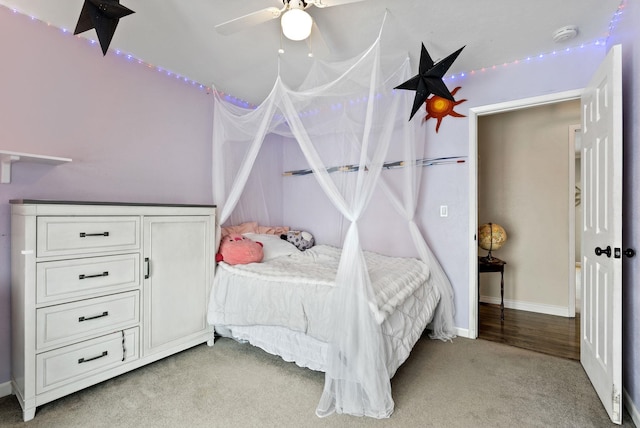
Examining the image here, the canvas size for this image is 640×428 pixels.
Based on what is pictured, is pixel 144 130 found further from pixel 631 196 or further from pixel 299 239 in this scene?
pixel 631 196

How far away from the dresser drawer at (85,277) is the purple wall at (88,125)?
47cm

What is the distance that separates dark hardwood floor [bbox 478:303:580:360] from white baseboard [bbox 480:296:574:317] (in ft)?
0.32

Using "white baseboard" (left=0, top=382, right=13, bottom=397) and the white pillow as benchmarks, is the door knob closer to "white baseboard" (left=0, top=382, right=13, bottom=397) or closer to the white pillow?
the white pillow

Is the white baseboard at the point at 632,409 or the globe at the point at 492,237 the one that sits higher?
the globe at the point at 492,237

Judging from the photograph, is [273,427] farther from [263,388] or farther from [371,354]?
[371,354]

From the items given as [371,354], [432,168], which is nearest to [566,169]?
[432,168]

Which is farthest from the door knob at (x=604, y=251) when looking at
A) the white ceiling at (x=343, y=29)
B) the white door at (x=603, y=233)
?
the white ceiling at (x=343, y=29)

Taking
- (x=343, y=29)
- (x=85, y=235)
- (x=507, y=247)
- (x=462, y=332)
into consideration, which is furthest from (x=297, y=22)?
(x=507, y=247)

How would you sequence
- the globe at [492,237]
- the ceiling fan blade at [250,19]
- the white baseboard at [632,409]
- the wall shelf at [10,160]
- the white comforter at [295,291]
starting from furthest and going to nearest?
the globe at [492,237] → the white comforter at [295,291] → the wall shelf at [10,160] → the ceiling fan blade at [250,19] → the white baseboard at [632,409]

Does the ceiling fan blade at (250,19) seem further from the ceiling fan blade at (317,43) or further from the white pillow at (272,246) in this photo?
the white pillow at (272,246)

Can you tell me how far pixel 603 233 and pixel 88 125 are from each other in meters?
3.67

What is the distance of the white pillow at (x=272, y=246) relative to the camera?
9.76 ft

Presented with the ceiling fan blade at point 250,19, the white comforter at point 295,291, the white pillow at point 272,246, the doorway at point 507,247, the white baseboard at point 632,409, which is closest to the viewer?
the white baseboard at point 632,409

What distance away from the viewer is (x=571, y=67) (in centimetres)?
244
